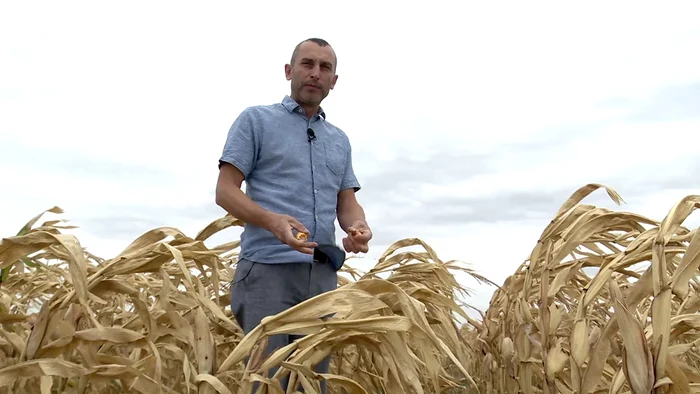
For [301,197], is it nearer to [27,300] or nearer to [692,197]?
[692,197]

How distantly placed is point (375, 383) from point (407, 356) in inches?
53.8

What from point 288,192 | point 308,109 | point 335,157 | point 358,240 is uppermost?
point 308,109

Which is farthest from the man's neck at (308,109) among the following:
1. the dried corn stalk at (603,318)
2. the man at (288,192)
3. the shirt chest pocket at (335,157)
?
the dried corn stalk at (603,318)

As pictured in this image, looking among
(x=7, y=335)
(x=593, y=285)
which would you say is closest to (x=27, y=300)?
(x=7, y=335)

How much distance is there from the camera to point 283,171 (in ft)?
8.39

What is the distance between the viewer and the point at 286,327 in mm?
1710

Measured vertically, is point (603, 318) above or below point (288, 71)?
below

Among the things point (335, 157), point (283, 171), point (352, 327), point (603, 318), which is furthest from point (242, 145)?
point (603, 318)

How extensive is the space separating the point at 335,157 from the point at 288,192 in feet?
1.00

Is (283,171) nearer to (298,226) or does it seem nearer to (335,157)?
(335,157)

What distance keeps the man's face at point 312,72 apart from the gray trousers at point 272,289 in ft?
2.04

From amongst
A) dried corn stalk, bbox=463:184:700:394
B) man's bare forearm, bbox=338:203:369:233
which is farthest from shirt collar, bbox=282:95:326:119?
dried corn stalk, bbox=463:184:700:394

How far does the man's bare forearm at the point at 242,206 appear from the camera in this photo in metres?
2.28

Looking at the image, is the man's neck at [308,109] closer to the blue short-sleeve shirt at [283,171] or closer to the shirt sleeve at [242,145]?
the blue short-sleeve shirt at [283,171]
